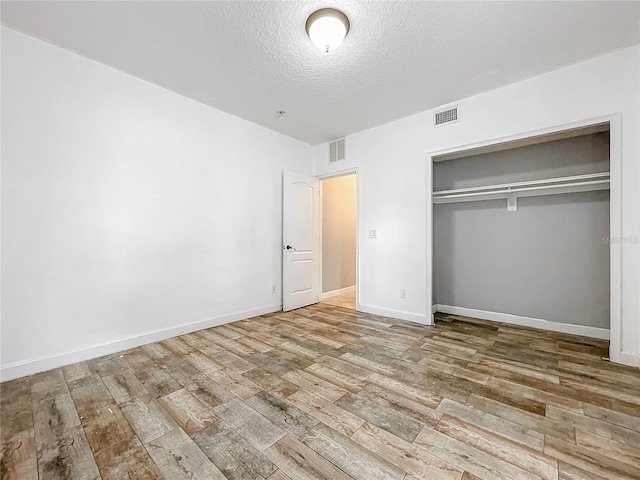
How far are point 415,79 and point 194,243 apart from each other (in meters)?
3.20

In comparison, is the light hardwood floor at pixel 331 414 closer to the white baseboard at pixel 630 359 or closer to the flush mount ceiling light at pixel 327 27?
the white baseboard at pixel 630 359

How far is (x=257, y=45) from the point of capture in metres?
2.39

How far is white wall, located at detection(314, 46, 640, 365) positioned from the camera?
2.45 m

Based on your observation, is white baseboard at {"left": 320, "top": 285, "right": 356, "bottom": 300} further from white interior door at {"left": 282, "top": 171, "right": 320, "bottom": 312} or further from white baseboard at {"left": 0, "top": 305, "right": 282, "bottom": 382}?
white baseboard at {"left": 0, "top": 305, "right": 282, "bottom": 382}

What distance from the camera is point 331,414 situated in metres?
1.75

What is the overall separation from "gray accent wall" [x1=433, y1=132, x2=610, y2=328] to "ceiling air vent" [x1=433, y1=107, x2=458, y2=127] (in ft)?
2.82

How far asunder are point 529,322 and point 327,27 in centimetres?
406

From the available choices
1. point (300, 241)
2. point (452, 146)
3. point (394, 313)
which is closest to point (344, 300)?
point (394, 313)

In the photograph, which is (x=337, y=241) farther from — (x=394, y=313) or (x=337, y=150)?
(x=394, y=313)

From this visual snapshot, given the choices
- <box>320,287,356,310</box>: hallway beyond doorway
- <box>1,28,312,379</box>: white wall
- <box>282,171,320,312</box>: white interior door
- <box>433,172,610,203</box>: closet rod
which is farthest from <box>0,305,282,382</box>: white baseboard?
<box>433,172,610,203</box>: closet rod

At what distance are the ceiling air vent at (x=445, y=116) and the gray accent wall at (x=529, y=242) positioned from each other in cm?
86

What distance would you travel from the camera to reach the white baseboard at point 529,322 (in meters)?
3.09

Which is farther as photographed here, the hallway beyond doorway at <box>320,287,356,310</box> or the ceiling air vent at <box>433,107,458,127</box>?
the hallway beyond doorway at <box>320,287,356,310</box>

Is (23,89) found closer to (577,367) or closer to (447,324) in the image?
(447,324)
